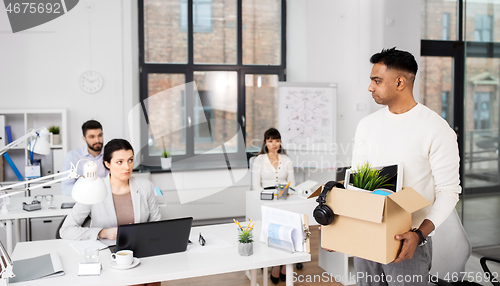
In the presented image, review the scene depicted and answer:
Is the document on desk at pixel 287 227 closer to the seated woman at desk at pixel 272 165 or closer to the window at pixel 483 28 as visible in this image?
the seated woman at desk at pixel 272 165

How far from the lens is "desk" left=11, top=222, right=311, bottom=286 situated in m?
1.86

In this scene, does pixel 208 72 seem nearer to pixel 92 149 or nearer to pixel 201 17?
pixel 201 17

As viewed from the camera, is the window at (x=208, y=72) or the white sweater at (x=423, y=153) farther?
the window at (x=208, y=72)

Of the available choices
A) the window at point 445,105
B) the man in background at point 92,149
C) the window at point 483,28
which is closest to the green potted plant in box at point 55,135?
the man in background at point 92,149

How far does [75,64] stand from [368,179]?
4389mm

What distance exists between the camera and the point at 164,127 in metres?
5.56

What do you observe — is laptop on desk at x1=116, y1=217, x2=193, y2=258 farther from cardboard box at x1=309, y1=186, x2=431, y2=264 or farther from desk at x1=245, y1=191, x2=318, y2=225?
desk at x1=245, y1=191, x2=318, y2=225

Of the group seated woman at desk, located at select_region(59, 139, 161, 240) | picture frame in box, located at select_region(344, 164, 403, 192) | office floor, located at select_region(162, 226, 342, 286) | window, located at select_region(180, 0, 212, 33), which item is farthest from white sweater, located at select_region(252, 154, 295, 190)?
picture frame in box, located at select_region(344, 164, 403, 192)

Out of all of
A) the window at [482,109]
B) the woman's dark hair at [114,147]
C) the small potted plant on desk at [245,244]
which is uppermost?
the window at [482,109]

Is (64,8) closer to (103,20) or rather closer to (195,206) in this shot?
(103,20)

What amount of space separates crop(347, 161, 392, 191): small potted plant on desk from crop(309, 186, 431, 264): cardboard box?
12cm

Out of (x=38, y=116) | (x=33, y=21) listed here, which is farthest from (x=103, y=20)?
(x=38, y=116)

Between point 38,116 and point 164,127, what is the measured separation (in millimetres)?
1570

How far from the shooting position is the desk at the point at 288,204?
3549 millimetres
